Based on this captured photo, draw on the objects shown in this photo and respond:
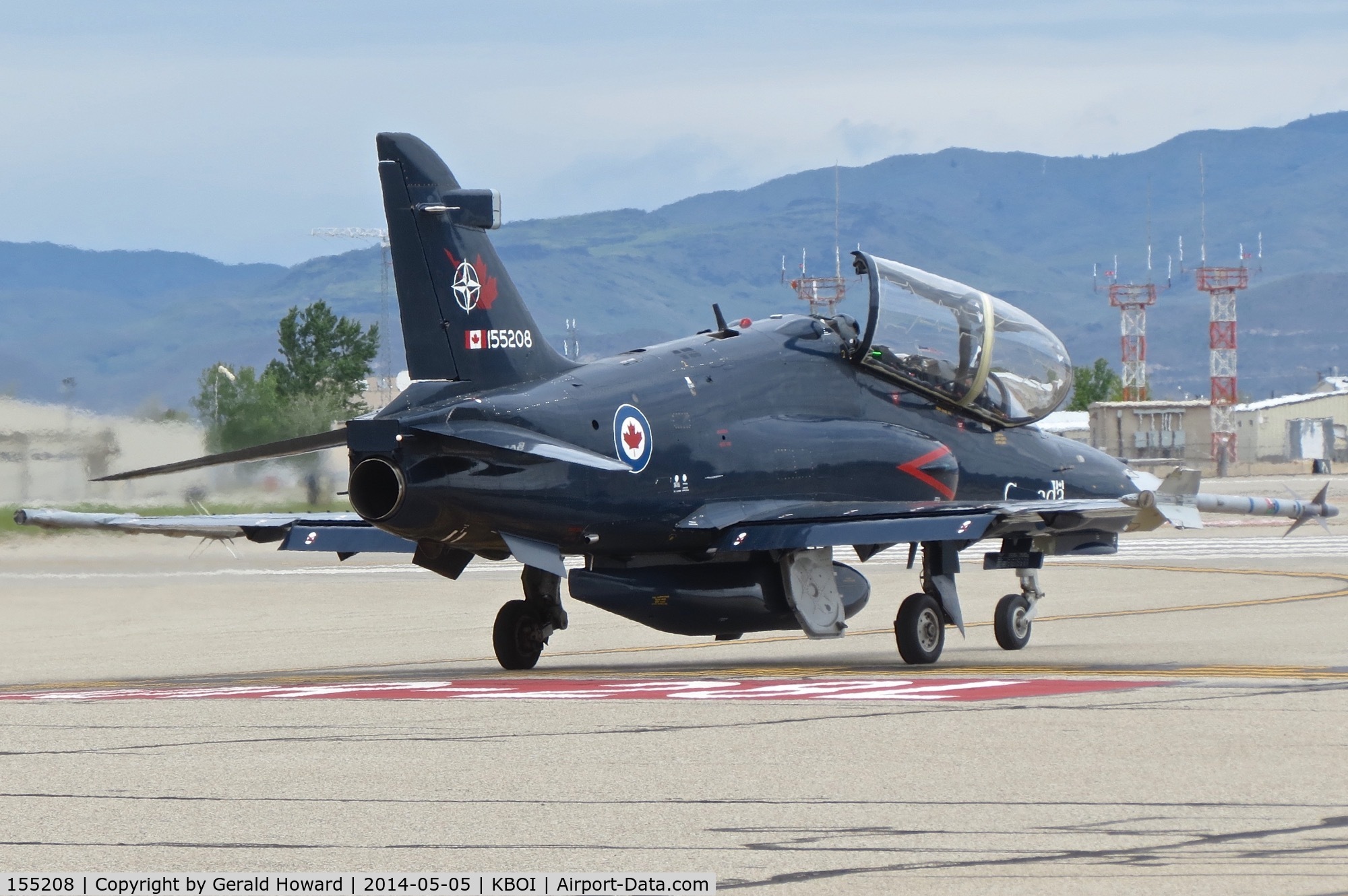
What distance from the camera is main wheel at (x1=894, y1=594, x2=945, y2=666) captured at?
60.0ft

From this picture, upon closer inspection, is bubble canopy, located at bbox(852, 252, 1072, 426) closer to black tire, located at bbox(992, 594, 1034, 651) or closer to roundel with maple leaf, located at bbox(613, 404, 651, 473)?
black tire, located at bbox(992, 594, 1034, 651)

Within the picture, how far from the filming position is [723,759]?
1146cm

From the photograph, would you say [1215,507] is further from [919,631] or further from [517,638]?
[517,638]

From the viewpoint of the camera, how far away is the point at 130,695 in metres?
16.5

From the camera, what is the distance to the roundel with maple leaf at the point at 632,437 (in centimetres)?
1756

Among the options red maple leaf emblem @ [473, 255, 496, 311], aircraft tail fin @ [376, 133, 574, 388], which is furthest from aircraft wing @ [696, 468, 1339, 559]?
red maple leaf emblem @ [473, 255, 496, 311]

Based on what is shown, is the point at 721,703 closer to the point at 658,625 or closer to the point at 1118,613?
the point at 658,625

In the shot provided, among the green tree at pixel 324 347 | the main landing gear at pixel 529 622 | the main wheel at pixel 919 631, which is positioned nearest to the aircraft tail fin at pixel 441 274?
the main landing gear at pixel 529 622

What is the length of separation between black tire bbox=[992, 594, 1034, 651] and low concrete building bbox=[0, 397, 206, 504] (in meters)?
15.8

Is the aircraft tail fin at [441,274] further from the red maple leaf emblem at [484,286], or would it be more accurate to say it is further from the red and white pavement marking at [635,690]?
the red and white pavement marking at [635,690]

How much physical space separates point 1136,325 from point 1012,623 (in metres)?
168

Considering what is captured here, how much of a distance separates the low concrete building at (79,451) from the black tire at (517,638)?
43.8 feet

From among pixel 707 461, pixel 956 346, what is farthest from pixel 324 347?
pixel 707 461

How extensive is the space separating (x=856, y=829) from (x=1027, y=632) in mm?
11840
